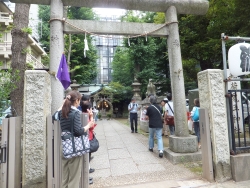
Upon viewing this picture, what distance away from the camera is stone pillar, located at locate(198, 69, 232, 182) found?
398 centimetres

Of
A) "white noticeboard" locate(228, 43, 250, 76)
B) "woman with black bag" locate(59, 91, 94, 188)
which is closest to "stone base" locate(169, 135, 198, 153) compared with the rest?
"white noticeboard" locate(228, 43, 250, 76)

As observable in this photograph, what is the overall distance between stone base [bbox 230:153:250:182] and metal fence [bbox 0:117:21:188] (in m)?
4.39

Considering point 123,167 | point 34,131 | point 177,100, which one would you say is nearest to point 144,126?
point 177,100

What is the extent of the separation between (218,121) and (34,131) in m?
3.84

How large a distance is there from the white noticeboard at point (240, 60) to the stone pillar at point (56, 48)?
4.40m

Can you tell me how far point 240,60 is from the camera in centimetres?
400

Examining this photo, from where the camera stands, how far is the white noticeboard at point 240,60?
397cm

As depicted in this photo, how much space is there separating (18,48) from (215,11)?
10.2 metres

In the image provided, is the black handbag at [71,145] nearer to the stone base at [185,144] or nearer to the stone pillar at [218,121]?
the stone pillar at [218,121]

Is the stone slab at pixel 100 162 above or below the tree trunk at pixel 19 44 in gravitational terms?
below

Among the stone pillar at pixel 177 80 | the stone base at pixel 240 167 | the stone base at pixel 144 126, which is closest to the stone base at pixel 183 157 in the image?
the stone pillar at pixel 177 80

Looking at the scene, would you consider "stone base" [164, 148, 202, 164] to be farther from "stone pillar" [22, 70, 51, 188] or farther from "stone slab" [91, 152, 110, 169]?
"stone pillar" [22, 70, 51, 188]

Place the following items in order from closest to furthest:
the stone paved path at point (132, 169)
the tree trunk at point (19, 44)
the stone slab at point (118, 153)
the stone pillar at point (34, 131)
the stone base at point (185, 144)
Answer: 1. the stone pillar at point (34, 131)
2. the stone paved path at point (132, 169)
3. the stone base at point (185, 144)
4. the stone slab at point (118, 153)
5. the tree trunk at point (19, 44)

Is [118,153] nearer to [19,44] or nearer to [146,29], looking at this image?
[146,29]
